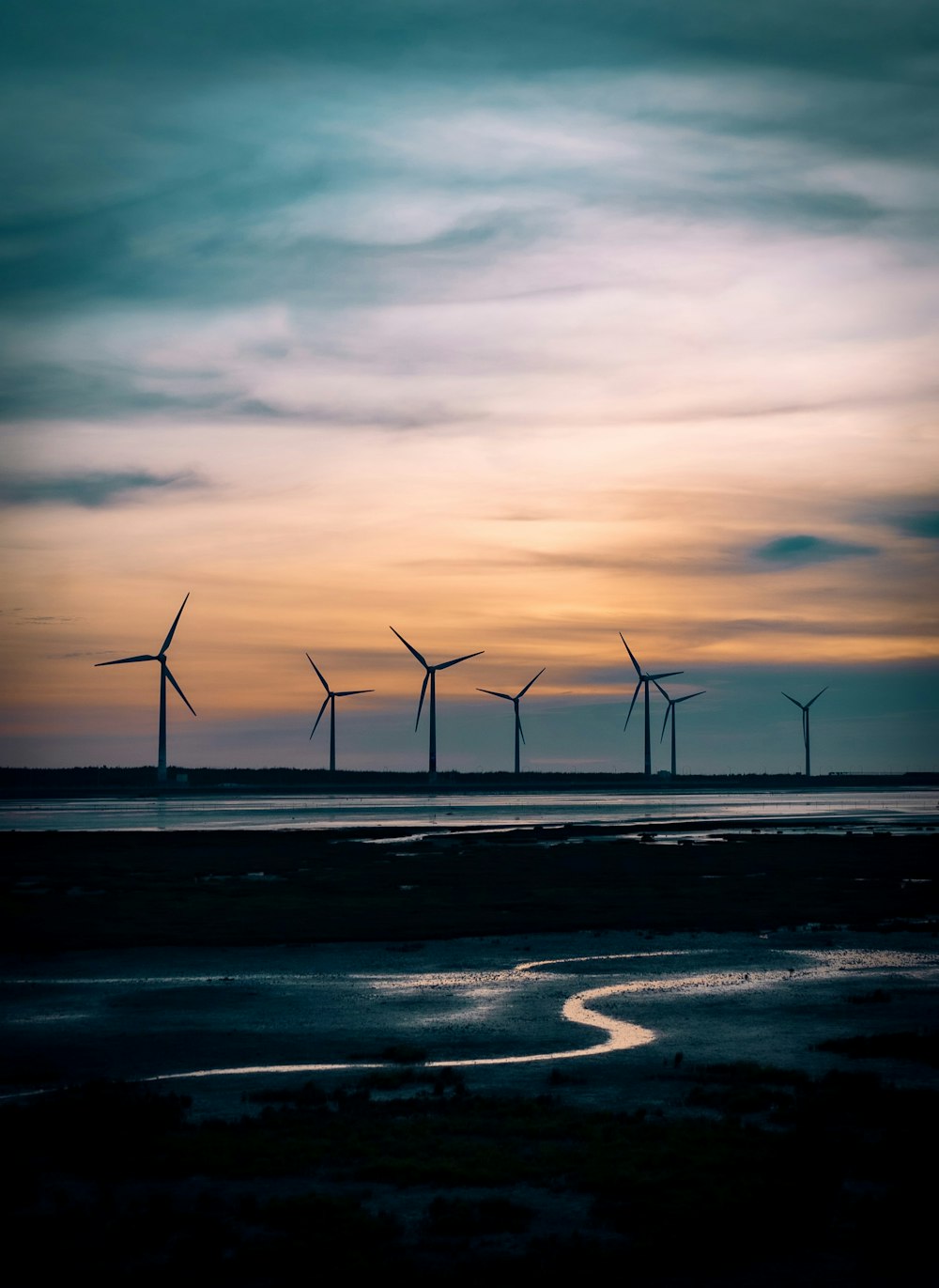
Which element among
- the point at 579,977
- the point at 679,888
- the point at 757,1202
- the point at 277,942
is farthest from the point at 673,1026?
the point at 679,888

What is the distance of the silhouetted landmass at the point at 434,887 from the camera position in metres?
42.7

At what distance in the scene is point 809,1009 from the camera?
2648 cm

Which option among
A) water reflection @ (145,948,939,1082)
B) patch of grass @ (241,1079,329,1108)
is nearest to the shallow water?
water reflection @ (145,948,939,1082)

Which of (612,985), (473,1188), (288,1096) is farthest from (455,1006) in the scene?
(473,1188)

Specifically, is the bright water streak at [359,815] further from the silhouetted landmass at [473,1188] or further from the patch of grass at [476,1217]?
the patch of grass at [476,1217]

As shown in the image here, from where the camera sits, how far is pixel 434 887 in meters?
55.5

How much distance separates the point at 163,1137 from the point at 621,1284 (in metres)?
6.59

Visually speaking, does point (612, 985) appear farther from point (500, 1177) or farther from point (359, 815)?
point (359, 815)

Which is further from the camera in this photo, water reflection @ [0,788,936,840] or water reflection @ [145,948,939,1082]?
water reflection @ [0,788,936,840]

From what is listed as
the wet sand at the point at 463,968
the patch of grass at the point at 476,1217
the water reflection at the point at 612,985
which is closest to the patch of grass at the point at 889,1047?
the wet sand at the point at 463,968

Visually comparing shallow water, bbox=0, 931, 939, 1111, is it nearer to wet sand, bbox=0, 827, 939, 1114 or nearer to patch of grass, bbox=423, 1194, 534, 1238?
wet sand, bbox=0, 827, 939, 1114

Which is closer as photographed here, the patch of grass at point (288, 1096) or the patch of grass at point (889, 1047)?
the patch of grass at point (288, 1096)

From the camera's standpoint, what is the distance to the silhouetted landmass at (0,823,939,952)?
42688 millimetres

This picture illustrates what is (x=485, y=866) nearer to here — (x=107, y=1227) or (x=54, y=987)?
(x=54, y=987)
